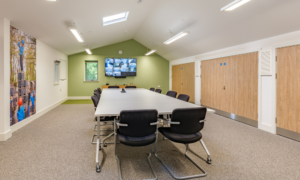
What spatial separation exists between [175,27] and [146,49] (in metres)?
4.15

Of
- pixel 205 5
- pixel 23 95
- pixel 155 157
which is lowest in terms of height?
pixel 155 157

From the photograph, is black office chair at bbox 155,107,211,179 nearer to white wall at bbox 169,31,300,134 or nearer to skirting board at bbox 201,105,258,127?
white wall at bbox 169,31,300,134

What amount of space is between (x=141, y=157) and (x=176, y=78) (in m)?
6.79

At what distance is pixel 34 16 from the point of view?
338cm

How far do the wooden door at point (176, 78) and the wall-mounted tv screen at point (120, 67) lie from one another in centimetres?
232

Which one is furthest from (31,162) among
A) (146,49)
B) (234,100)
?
(146,49)

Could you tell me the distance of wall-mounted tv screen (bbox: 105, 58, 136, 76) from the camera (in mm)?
9039

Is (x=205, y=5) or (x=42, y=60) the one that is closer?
(x=205, y=5)

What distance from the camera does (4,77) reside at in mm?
3080

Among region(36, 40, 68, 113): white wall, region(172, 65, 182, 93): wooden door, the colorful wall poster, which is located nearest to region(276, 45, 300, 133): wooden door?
region(172, 65, 182, 93): wooden door

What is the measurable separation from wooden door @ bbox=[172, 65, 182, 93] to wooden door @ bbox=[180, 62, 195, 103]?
37 centimetres

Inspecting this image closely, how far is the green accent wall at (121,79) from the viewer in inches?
351

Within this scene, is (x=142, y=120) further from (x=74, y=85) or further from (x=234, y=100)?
(x=74, y=85)

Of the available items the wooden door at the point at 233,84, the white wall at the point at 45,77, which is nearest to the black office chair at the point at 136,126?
the wooden door at the point at 233,84
